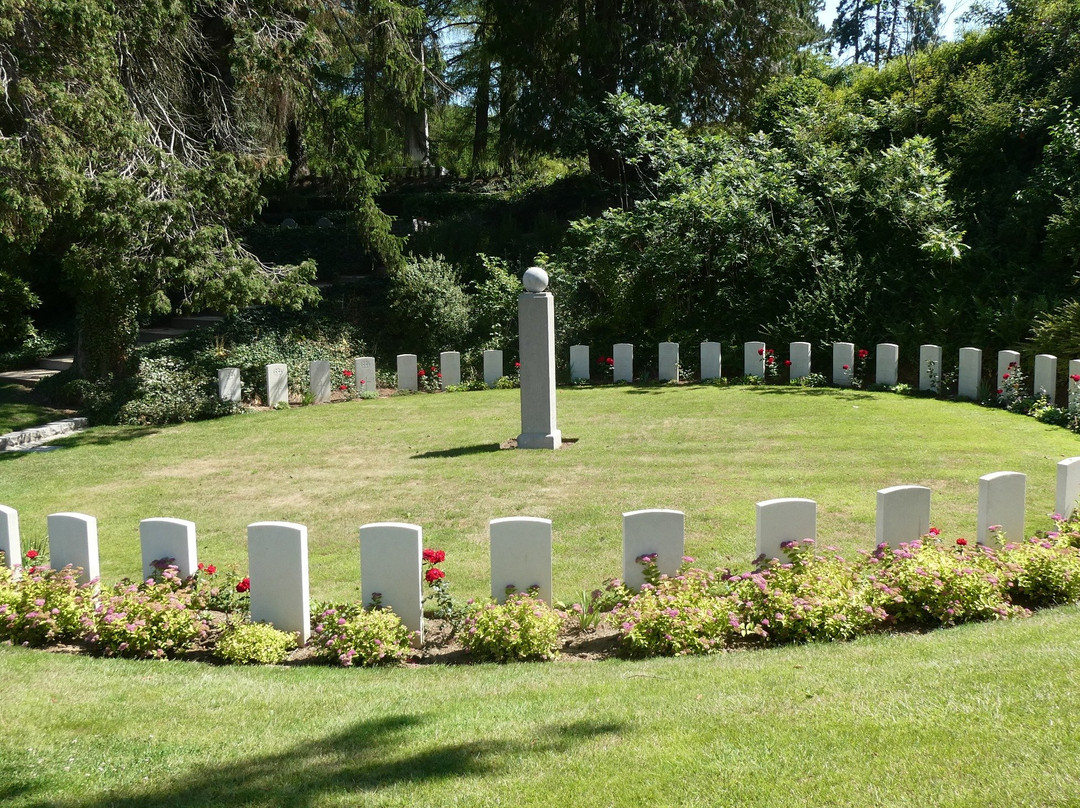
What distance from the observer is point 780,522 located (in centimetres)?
645

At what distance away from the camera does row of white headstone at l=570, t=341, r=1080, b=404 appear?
1357cm

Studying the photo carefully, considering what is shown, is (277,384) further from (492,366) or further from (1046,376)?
(1046,376)

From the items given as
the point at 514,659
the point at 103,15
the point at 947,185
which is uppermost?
the point at 103,15

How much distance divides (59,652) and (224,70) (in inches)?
545

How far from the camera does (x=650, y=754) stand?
4.05m

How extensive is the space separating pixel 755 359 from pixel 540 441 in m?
6.31

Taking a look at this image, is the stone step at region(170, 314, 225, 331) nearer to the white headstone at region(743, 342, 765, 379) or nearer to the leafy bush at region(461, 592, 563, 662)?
the white headstone at region(743, 342, 765, 379)

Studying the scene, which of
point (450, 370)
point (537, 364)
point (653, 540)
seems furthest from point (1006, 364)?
point (653, 540)

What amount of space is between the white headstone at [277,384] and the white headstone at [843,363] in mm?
9536

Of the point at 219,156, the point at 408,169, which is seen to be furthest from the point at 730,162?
the point at 408,169

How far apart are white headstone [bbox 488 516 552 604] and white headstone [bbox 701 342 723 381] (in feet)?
36.8

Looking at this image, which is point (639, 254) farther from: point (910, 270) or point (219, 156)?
point (219, 156)

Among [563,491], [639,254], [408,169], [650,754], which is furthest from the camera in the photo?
[408,169]

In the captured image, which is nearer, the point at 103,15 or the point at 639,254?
the point at 103,15
